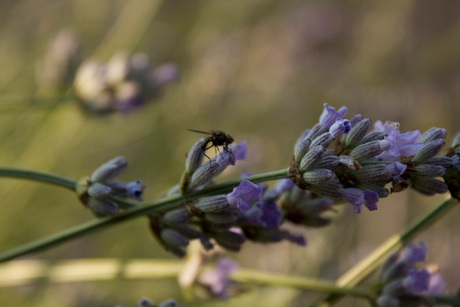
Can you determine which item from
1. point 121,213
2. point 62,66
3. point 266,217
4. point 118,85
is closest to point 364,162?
point 266,217

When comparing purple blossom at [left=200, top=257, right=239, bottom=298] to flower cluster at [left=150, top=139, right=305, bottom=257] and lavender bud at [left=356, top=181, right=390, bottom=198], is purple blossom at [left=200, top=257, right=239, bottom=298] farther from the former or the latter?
lavender bud at [left=356, top=181, right=390, bottom=198]

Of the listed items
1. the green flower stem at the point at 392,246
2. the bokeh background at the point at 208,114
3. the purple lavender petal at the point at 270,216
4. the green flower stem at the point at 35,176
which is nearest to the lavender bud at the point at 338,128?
the purple lavender petal at the point at 270,216

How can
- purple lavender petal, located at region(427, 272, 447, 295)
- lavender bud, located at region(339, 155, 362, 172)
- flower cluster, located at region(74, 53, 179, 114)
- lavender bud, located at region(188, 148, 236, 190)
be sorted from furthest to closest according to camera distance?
flower cluster, located at region(74, 53, 179, 114) → purple lavender petal, located at region(427, 272, 447, 295) → lavender bud, located at region(188, 148, 236, 190) → lavender bud, located at region(339, 155, 362, 172)

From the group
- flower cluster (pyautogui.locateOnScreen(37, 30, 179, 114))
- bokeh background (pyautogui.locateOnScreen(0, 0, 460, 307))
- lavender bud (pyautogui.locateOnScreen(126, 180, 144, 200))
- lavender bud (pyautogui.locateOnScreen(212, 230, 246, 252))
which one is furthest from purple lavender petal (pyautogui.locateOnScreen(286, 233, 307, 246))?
flower cluster (pyautogui.locateOnScreen(37, 30, 179, 114))

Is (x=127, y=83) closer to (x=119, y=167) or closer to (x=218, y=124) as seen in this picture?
(x=119, y=167)

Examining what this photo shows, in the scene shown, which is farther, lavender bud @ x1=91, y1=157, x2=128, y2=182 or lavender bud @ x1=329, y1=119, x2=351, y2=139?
lavender bud @ x1=91, y1=157, x2=128, y2=182

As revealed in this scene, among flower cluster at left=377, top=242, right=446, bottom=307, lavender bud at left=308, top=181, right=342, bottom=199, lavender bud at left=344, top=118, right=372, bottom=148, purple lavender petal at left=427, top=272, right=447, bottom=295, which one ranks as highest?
lavender bud at left=344, top=118, right=372, bottom=148

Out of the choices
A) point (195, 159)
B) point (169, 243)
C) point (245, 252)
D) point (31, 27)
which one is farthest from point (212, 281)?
point (31, 27)
